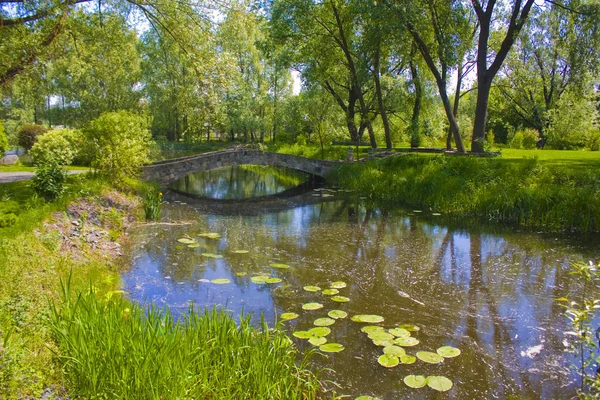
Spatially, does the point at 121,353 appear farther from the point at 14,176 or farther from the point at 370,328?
the point at 14,176

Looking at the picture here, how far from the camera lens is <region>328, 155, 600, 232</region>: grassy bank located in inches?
483

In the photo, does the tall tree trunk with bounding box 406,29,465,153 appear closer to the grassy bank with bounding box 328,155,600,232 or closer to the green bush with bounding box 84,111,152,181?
the grassy bank with bounding box 328,155,600,232

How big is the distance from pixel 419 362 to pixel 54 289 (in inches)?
189

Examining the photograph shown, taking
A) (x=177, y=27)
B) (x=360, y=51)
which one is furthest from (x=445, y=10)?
(x=177, y=27)

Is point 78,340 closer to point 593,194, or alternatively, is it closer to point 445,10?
point 593,194

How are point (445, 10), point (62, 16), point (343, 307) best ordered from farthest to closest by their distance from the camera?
point (445, 10), point (62, 16), point (343, 307)

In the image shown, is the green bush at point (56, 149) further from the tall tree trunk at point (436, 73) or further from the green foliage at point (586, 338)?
the tall tree trunk at point (436, 73)

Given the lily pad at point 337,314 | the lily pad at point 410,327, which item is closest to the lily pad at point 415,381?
the lily pad at point 410,327

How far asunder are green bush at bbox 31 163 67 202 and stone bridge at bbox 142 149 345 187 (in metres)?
7.48

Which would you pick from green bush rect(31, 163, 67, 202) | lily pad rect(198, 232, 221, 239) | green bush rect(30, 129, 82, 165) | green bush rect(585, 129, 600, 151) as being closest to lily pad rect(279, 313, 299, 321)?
lily pad rect(198, 232, 221, 239)

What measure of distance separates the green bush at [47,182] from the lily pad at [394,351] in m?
8.56

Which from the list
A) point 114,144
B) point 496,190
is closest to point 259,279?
point 114,144

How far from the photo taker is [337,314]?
6.34 m

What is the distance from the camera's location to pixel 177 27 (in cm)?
1243
